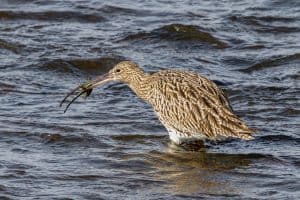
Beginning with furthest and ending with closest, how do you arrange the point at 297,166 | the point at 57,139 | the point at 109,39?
the point at 109,39 < the point at 57,139 < the point at 297,166

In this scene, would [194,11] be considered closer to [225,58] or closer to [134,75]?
[225,58]

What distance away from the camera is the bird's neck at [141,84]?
1277cm

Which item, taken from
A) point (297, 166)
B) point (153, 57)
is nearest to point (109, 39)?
point (153, 57)

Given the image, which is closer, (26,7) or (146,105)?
(146,105)

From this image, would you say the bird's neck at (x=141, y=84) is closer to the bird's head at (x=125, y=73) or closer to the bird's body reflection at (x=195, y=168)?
the bird's head at (x=125, y=73)

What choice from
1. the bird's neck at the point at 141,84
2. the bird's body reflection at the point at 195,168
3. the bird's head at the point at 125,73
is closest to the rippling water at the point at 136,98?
the bird's body reflection at the point at 195,168

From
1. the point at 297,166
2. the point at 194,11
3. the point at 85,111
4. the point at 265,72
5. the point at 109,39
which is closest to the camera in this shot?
the point at 297,166

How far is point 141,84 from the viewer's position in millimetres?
12844

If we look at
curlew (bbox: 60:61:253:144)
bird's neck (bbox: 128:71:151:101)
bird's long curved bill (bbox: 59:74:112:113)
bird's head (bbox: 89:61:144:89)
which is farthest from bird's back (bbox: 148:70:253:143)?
bird's long curved bill (bbox: 59:74:112:113)

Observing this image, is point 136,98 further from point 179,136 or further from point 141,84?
point 179,136

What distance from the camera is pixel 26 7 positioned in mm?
18250

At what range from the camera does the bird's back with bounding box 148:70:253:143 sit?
11930 millimetres

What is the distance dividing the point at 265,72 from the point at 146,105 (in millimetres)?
2094

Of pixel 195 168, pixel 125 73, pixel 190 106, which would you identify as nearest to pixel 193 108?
pixel 190 106
